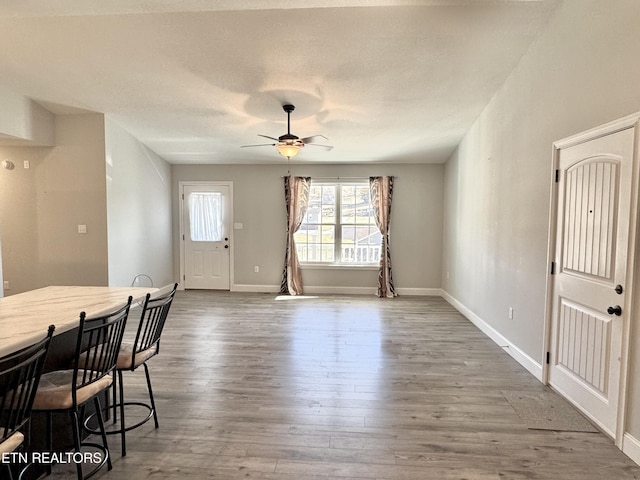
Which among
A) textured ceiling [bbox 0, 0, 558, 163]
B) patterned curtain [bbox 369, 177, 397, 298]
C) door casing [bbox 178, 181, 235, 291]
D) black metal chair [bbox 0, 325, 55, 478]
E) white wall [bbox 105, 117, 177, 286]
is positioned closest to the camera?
black metal chair [bbox 0, 325, 55, 478]

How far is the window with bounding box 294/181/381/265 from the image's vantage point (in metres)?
6.73

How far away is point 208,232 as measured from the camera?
689 centimetres

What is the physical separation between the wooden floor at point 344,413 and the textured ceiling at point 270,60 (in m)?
2.84

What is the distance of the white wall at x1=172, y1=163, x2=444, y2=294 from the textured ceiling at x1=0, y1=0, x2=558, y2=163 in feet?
4.84

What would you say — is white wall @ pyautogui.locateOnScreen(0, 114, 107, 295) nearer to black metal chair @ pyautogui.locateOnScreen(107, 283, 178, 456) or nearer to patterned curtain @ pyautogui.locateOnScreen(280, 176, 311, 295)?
patterned curtain @ pyautogui.locateOnScreen(280, 176, 311, 295)

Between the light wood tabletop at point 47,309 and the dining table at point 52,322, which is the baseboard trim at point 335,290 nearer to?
the light wood tabletop at point 47,309

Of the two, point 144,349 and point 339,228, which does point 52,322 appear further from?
point 339,228

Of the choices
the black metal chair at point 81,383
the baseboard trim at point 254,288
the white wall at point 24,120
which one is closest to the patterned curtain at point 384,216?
the baseboard trim at point 254,288

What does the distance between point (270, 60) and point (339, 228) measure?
12.3 feet

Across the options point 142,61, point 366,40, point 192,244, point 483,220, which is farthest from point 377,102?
point 192,244

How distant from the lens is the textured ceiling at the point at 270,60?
115 inches

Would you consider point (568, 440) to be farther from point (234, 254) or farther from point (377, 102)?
point (234, 254)

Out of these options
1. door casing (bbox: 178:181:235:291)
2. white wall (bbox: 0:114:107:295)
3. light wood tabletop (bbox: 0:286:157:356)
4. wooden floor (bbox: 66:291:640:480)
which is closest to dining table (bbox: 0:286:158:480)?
light wood tabletop (bbox: 0:286:157:356)

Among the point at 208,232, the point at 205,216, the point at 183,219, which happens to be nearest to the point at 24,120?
the point at 183,219
